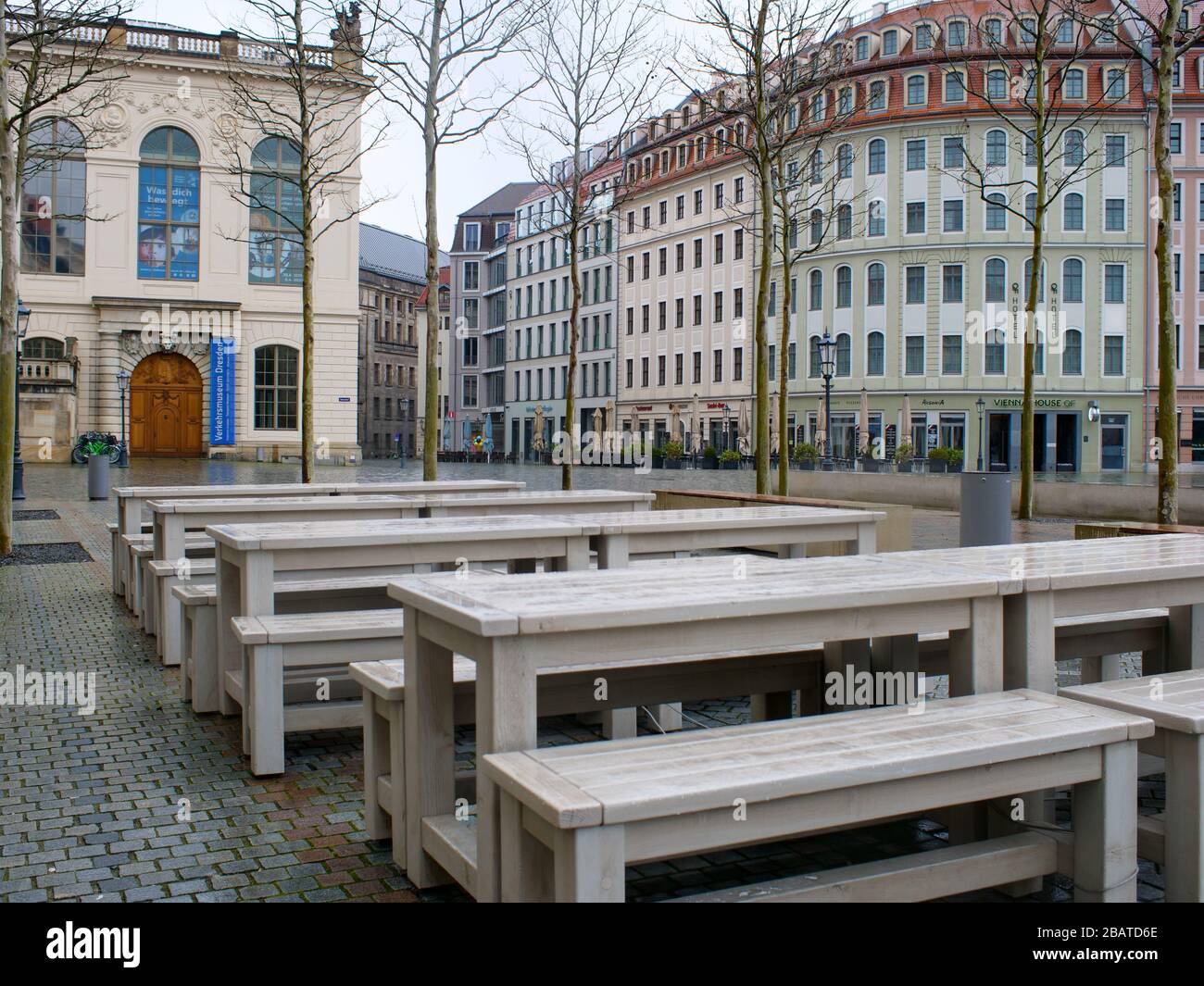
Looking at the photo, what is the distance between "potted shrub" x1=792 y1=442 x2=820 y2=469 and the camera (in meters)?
43.5

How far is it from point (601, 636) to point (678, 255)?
69490mm

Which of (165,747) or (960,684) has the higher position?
(960,684)

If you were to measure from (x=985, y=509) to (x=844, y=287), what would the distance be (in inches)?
1994

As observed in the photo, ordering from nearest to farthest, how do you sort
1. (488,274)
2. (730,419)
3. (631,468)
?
(631,468) < (730,419) < (488,274)

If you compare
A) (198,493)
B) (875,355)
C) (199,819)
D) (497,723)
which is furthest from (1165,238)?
(875,355)

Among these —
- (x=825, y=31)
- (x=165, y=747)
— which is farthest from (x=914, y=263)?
(x=165, y=747)

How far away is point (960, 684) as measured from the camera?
3.99 meters

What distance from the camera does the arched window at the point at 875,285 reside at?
59.5m

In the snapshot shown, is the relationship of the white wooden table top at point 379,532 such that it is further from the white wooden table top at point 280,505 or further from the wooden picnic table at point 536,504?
the wooden picnic table at point 536,504

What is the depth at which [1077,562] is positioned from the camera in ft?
14.8

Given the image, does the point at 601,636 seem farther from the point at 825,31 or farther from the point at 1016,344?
the point at 1016,344

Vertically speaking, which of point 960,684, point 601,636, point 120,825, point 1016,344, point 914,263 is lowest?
point 120,825

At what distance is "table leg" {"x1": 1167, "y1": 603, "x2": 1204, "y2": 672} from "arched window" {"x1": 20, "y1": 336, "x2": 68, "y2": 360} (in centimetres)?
4266
